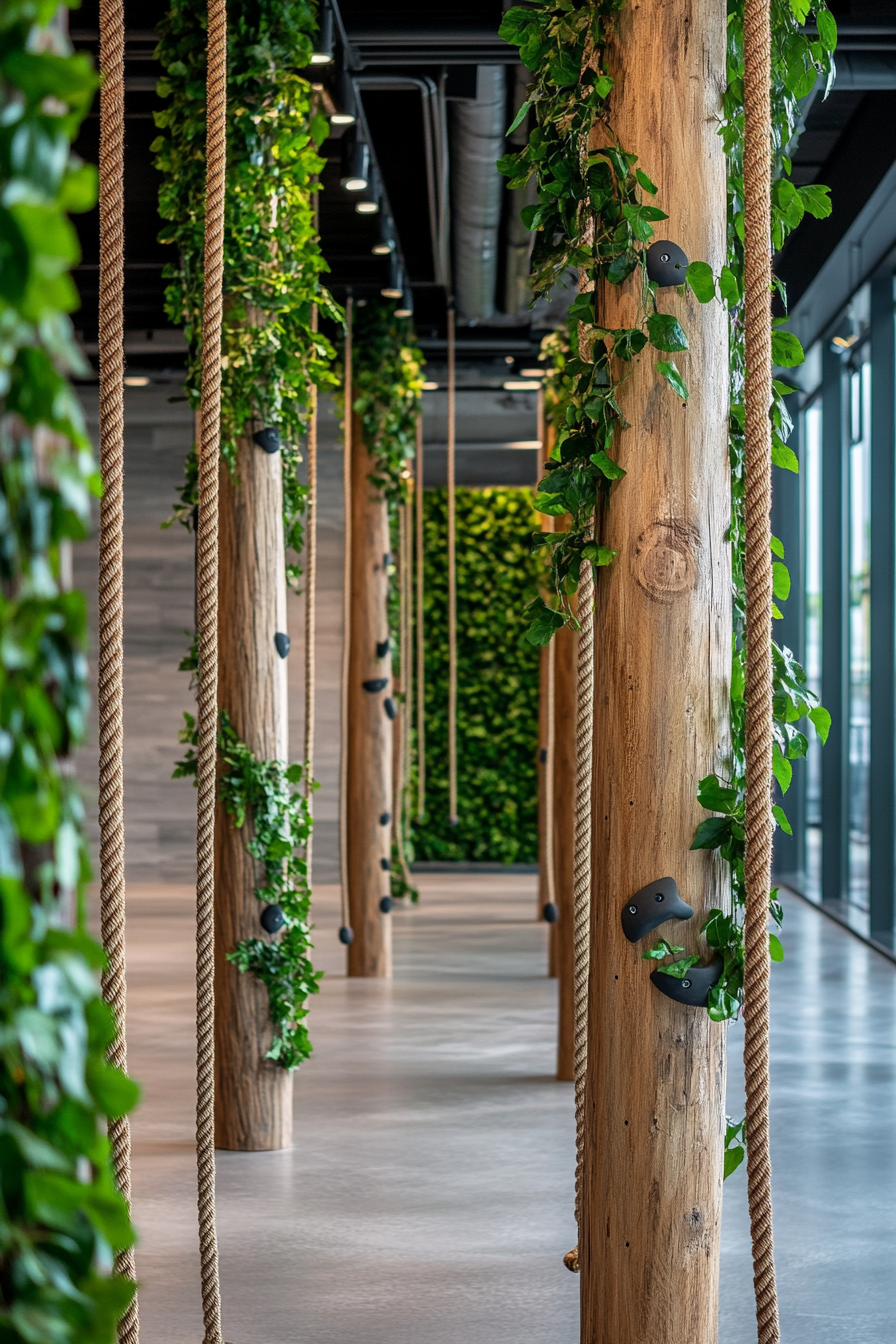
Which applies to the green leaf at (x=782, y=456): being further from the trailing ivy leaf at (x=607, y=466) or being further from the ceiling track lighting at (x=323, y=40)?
the ceiling track lighting at (x=323, y=40)

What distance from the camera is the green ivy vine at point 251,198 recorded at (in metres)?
4.11

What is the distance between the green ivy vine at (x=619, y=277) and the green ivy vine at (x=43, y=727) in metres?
1.28

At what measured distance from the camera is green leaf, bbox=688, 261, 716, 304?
6.97 ft

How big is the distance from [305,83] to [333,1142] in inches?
126

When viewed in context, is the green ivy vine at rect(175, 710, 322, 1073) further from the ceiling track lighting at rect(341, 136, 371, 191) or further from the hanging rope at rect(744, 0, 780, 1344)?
the hanging rope at rect(744, 0, 780, 1344)

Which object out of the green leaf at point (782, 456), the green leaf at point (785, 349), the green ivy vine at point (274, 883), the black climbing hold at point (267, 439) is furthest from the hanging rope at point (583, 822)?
the black climbing hold at point (267, 439)

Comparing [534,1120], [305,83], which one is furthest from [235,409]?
[534,1120]

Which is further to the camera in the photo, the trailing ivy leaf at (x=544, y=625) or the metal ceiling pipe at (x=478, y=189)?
the metal ceiling pipe at (x=478, y=189)

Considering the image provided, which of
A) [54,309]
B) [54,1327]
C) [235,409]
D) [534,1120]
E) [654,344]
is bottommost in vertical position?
[534,1120]

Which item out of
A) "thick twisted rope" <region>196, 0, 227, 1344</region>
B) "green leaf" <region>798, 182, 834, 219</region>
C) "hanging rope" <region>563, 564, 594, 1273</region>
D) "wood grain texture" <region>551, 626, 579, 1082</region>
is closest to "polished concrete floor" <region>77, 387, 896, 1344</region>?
"wood grain texture" <region>551, 626, 579, 1082</region>

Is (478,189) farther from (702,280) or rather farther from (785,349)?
(702,280)

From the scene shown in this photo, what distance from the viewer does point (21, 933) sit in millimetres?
912

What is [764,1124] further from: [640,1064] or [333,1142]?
[333,1142]

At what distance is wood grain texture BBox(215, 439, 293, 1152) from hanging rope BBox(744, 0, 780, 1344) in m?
2.60
